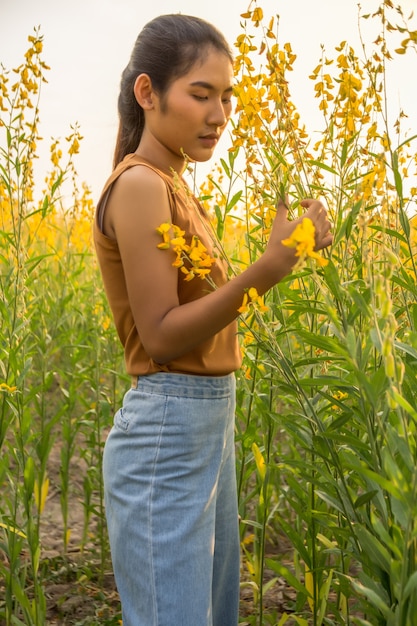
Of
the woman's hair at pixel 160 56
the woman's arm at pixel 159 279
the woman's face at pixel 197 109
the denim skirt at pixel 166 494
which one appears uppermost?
the woman's hair at pixel 160 56

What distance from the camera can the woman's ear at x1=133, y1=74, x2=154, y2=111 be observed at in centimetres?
173

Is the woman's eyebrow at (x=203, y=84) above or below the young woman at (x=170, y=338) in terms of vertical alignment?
above

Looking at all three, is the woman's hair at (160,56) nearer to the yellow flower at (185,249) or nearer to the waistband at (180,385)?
the yellow flower at (185,249)

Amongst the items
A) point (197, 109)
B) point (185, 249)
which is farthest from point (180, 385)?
point (197, 109)

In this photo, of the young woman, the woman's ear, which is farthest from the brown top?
the woman's ear

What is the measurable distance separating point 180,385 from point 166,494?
7.6 inches

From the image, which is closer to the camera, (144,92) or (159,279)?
(159,279)

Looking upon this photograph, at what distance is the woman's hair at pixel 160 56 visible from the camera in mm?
1708

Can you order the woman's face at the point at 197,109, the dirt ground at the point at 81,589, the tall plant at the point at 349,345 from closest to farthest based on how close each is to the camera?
1. the tall plant at the point at 349,345
2. the woman's face at the point at 197,109
3. the dirt ground at the point at 81,589

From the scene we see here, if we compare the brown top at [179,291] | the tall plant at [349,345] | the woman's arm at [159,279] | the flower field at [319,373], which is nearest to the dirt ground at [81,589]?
the flower field at [319,373]

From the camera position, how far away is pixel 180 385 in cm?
162

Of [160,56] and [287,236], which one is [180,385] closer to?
[287,236]

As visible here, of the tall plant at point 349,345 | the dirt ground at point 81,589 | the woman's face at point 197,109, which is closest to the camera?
the tall plant at point 349,345

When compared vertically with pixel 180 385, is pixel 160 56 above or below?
above
